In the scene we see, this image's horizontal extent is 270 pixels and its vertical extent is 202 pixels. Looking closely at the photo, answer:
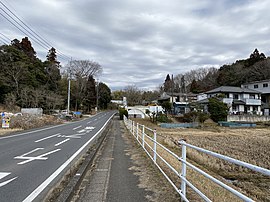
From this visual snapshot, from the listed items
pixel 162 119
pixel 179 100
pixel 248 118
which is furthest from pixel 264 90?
pixel 162 119

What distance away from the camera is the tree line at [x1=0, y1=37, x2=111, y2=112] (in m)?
36.7

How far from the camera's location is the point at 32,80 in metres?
40.8

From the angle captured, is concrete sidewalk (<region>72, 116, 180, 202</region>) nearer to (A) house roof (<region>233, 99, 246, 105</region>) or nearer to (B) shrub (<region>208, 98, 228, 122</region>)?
(B) shrub (<region>208, 98, 228, 122</region>)

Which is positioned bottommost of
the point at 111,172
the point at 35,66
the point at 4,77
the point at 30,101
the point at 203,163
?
the point at 203,163

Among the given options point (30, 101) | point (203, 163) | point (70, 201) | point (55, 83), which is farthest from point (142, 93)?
point (70, 201)

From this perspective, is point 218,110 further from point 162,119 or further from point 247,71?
point 247,71

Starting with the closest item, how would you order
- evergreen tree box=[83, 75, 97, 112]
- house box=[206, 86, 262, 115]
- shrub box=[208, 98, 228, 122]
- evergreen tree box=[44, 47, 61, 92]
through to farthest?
1. shrub box=[208, 98, 228, 122]
2. house box=[206, 86, 262, 115]
3. evergreen tree box=[44, 47, 61, 92]
4. evergreen tree box=[83, 75, 97, 112]

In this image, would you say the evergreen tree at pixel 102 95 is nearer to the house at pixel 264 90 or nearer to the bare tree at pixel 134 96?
the bare tree at pixel 134 96

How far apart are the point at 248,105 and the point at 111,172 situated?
45108mm

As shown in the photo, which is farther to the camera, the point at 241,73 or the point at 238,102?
the point at 241,73

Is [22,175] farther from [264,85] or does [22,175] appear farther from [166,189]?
[264,85]

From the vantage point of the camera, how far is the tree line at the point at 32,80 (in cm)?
3672

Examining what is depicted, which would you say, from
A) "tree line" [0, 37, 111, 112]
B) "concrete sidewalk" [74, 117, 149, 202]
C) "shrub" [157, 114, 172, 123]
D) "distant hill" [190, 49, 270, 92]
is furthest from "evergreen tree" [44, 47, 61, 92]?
"concrete sidewalk" [74, 117, 149, 202]

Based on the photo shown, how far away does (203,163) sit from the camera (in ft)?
33.2
